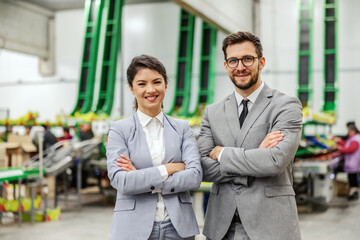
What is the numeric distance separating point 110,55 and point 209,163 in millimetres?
10773

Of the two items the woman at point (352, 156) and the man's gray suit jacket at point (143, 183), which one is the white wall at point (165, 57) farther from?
the man's gray suit jacket at point (143, 183)

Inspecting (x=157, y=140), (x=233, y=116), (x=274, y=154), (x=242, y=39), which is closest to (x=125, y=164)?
(x=157, y=140)

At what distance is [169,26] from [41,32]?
5.73 metres

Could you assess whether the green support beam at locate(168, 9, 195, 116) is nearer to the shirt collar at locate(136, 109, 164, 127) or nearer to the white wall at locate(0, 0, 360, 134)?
the white wall at locate(0, 0, 360, 134)

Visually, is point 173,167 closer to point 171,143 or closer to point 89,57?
point 171,143

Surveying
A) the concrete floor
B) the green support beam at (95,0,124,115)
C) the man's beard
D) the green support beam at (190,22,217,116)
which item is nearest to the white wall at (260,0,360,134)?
the green support beam at (190,22,217,116)

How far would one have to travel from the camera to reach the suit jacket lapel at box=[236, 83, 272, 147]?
7.14 ft

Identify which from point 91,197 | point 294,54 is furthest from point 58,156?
point 294,54

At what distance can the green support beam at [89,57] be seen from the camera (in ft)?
39.6

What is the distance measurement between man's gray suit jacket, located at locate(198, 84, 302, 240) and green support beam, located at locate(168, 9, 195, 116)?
521 inches

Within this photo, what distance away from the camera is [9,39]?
1842 cm

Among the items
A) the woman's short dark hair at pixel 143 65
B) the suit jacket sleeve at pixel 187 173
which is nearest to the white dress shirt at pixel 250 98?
the suit jacket sleeve at pixel 187 173

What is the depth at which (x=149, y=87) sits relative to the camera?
83.7 inches

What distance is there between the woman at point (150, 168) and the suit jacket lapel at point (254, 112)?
232mm
